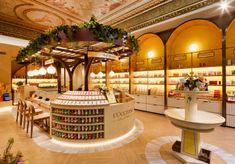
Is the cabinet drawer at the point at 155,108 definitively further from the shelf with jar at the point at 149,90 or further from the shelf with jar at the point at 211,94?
the shelf with jar at the point at 211,94

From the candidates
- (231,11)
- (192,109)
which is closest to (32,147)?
(192,109)

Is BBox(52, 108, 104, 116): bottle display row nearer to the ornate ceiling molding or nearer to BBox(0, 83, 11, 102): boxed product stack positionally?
the ornate ceiling molding

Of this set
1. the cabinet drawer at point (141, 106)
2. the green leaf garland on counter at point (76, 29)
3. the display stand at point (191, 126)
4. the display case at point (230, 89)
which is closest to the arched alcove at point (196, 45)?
the display case at point (230, 89)

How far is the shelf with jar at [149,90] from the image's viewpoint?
22.5 ft

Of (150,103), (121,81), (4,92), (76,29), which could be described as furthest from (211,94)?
(4,92)

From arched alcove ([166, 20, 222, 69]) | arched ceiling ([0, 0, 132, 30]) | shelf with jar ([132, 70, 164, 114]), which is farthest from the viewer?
shelf with jar ([132, 70, 164, 114])

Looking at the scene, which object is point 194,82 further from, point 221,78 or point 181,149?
point 221,78

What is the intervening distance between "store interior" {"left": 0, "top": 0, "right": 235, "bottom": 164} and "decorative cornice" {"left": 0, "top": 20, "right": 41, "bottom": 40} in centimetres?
5

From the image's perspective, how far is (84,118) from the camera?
354cm

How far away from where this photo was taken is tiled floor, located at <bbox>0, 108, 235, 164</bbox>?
9.46 feet

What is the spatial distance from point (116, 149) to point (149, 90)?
4.41 meters

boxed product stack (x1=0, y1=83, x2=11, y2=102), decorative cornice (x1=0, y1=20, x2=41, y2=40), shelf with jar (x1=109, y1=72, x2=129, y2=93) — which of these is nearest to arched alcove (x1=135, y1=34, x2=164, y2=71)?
shelf with jar (x1=109, y1=72, x2=129, y2=93)

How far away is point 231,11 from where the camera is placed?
4.81 metres

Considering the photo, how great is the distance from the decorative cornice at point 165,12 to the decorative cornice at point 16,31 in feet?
16.3
